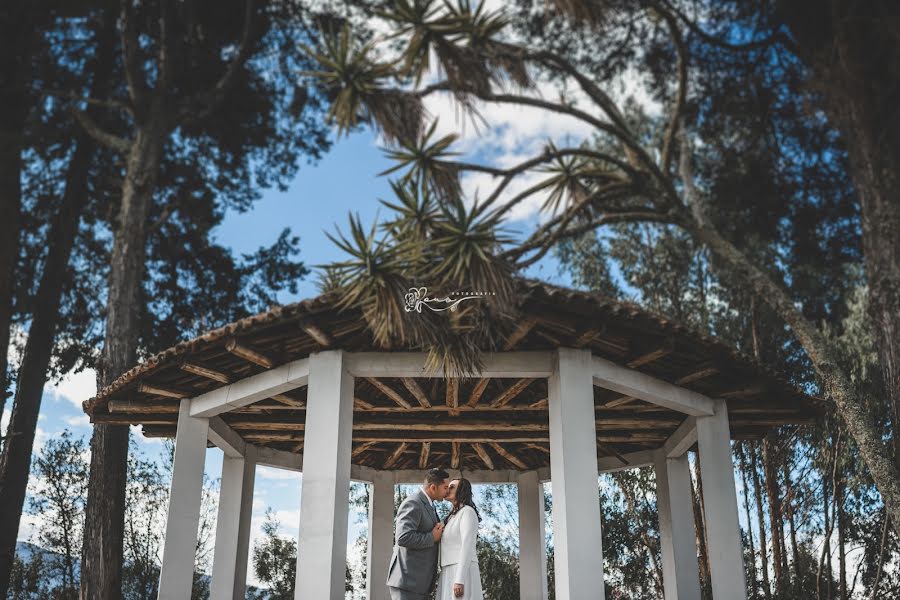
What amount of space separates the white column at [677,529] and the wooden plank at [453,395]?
9.23 feet

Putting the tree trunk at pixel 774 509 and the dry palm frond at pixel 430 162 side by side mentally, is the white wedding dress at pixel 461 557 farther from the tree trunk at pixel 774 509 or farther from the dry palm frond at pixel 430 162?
the tree trunk at pixel 774 509

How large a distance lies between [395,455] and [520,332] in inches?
192

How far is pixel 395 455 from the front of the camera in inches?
423

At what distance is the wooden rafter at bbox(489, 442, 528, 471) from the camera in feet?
34.4

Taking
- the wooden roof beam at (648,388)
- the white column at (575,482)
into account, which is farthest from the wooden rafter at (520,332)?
the wooden roof beam at (648,388)

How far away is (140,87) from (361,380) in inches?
324

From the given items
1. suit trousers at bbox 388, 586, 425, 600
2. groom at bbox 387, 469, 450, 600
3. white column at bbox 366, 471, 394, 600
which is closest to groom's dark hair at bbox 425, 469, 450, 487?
groom at bbox 387, 469, 450, 600

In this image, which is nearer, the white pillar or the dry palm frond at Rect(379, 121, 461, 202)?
the dry palm frond at Rect(379, 121, 461, 202)

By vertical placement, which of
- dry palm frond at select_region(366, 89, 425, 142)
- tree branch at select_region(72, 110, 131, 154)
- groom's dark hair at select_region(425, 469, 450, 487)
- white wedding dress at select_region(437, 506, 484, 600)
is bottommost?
white wedding dress at select_region(437, 506, 484, 600)

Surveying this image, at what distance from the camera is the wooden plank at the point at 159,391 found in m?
7.60

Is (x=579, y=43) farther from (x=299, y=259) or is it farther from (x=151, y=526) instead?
(x=151, y=526)

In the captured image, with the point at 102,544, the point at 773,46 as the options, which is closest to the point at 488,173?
the point at 773,46

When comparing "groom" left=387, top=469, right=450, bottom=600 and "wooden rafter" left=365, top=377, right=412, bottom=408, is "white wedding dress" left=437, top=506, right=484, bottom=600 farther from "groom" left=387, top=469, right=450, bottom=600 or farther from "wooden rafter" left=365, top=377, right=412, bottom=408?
Answer: "wooden rafter" left=365, top=377, right=412, bottom=408

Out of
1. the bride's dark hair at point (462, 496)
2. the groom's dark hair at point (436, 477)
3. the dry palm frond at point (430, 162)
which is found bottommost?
the bride's dark hair at point (462, 496)
